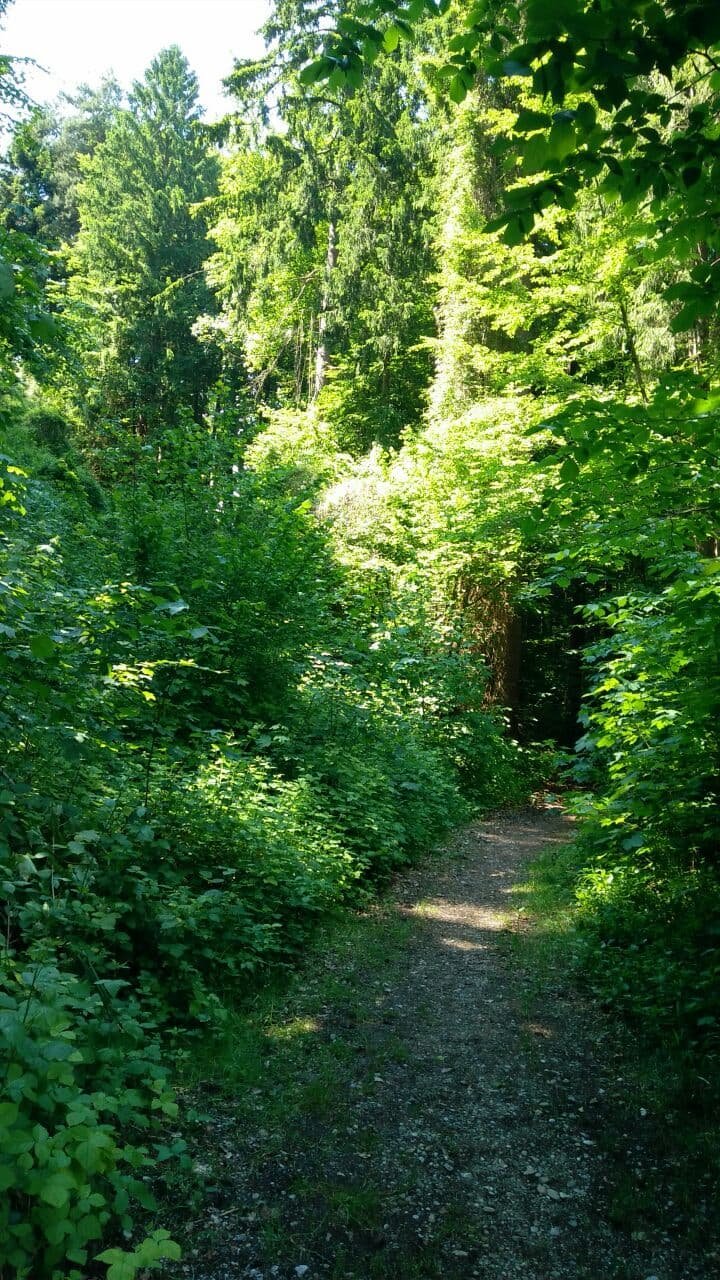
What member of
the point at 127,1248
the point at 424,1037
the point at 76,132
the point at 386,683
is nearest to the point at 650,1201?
the point at 424,1037

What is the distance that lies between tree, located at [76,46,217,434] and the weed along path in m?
23.7

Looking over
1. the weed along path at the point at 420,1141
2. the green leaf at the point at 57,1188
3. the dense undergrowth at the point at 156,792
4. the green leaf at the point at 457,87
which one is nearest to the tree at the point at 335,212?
the dense undergrowth at the point at 156,792

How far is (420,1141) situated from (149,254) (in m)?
32.4

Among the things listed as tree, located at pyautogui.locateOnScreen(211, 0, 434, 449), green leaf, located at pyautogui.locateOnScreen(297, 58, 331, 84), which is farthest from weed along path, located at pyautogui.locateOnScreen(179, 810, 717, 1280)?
tree, located at pyautogui.locateOnScreen(211, 0, 434, 449)

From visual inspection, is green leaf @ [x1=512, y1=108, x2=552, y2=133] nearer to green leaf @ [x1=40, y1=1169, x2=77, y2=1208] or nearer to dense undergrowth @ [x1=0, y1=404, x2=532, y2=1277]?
dense undergrowth @ [x1=0, y1=404, x2=532, y2=1277]

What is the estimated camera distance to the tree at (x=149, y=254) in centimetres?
2741

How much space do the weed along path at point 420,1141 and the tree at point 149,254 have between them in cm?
2368

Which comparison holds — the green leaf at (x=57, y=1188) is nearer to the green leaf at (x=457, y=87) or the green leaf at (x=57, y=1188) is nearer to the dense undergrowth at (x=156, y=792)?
the dense undergrowth at (x=156, y=792)

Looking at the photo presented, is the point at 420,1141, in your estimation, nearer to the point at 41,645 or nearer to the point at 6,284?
the point at 41,645

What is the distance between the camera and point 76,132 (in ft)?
143

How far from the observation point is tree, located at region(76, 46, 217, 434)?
27406mm

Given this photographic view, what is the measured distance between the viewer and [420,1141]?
3.45 metres

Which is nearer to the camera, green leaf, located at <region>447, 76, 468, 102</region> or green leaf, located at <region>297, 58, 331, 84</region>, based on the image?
green leaf, located at <region>297, 58, 331, 84</region>

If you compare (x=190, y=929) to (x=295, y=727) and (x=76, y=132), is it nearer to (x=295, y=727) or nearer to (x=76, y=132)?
(x=295, y=727)
